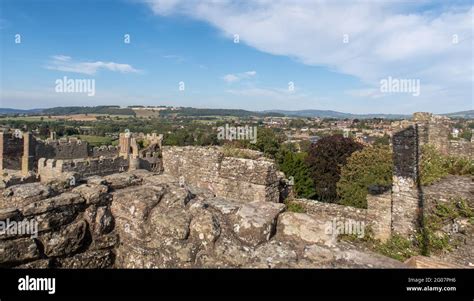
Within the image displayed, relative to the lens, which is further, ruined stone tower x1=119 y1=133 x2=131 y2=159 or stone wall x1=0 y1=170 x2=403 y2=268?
ruined stone tower x1=119 y1=133 x2=131 y2=159

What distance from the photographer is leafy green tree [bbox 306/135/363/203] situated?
82.9ft

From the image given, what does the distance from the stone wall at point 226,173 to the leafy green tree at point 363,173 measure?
11554mm

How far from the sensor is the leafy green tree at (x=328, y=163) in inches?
995

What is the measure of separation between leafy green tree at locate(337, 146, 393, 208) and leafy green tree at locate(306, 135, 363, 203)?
10.4 ft

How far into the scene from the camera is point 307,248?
2.48 metres

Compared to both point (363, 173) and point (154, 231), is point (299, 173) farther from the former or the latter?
point (154, 231)

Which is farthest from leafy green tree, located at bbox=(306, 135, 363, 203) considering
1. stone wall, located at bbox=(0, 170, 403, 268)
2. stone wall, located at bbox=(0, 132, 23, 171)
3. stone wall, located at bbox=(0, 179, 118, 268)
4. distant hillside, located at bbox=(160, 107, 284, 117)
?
distant hillside, located at bbox=(160, 107, 284, 117)

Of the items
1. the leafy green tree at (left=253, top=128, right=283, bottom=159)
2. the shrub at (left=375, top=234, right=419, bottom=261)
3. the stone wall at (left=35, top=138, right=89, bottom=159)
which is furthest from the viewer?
the leafy green tree at (left=253, top=128, right=283, bottom=159)

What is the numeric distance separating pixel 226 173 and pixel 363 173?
49.7 ft

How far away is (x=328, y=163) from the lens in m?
26.1

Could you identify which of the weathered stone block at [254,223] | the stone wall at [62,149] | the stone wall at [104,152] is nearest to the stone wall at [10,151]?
the stone wall at [62,149]

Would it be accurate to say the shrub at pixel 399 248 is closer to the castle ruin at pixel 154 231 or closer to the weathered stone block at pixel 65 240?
the castle ruin at pixel 154 231

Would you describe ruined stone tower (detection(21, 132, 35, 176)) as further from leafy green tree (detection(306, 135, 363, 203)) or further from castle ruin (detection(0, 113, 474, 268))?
leafy green tree (detection(306, 135, 363, 203))
